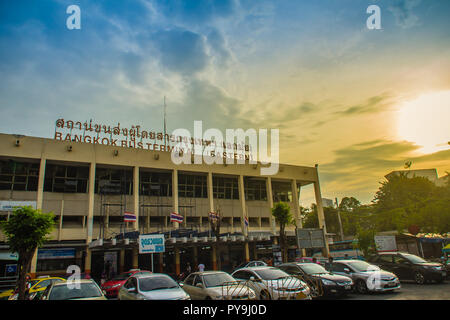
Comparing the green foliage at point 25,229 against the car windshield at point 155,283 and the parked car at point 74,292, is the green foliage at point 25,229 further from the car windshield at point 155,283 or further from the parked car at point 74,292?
the car windshield at point 155,283

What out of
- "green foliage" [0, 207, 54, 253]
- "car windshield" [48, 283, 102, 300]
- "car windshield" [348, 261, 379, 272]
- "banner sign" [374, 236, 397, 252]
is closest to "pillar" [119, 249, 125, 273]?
"green foliage" [0, 207, 54, 253]

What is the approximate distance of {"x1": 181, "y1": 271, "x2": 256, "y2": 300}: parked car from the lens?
10492 millimetres

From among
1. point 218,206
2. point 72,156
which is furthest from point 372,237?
point 72,156

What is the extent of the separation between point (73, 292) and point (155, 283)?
8.37 feet

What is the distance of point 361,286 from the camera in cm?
1438

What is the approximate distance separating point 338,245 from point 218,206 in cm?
2316

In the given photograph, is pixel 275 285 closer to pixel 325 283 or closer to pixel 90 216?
pixel 325 283

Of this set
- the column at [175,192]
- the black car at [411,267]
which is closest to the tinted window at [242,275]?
the black car at [411,267]

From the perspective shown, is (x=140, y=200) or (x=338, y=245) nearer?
(x=140, y=200)

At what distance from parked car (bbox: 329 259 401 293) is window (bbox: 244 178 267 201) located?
27.1m

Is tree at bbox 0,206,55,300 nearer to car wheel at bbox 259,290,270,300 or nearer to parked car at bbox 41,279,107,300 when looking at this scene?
parked car at bbox 41,279,107,300
